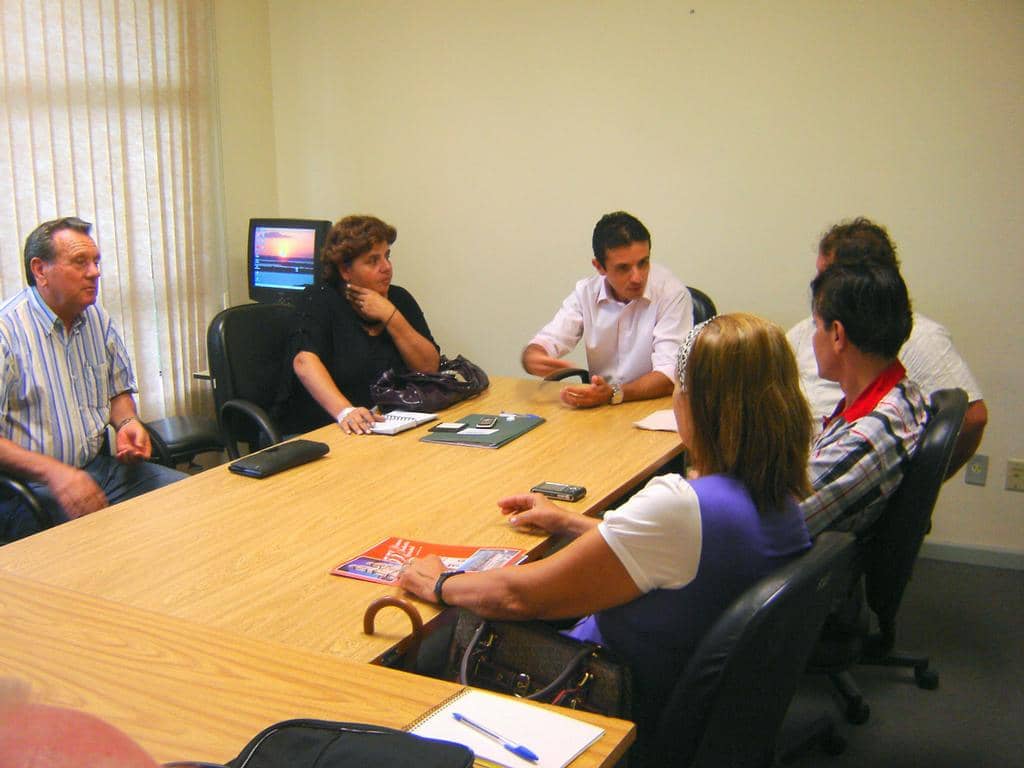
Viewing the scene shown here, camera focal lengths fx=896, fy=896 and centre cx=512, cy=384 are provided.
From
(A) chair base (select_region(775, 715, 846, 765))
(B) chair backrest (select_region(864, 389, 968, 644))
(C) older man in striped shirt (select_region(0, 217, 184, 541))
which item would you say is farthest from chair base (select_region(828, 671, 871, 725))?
(C) older man in striped shirt (select_region(0, 217, 184, 541))

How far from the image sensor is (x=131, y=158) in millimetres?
3787

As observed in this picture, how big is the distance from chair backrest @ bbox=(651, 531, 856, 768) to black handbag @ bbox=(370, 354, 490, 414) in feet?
5.55

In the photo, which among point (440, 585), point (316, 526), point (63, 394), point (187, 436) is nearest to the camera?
point (440, 585)

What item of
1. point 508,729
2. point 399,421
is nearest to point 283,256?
point 399,421

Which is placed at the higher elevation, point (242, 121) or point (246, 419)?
point (242, 121)

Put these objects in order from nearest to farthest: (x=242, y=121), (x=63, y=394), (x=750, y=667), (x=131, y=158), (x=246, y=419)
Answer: (x=750, y=667) < (x=63, y=394) < (x=246, y=419) < (x=131, y=158) < (x=242, y=121)

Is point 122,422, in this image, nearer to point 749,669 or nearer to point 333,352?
point 333,352

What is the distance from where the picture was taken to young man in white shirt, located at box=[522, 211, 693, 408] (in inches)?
125

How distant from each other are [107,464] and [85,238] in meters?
0.73

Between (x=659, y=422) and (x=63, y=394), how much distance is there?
73.8 inches

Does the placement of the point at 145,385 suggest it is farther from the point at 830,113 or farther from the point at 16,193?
the point at 830,113

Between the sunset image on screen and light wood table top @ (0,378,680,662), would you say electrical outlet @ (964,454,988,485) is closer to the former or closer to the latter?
light wood table top @ (0,378,680,662)

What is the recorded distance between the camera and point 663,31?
A: 12.5 ft

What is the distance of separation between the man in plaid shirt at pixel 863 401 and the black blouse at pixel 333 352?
1.62 meters
